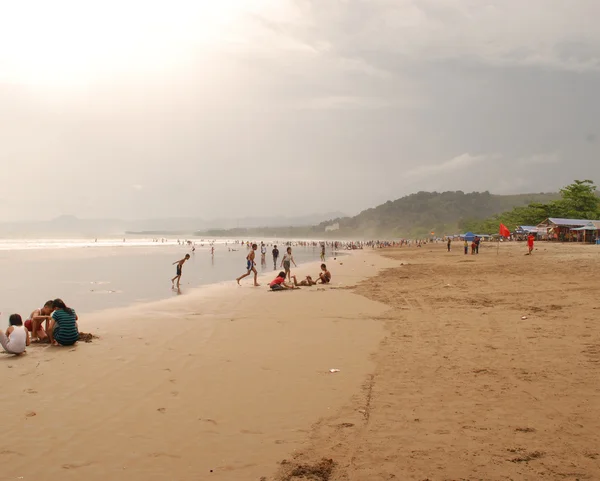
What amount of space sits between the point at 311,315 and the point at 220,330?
114 inches

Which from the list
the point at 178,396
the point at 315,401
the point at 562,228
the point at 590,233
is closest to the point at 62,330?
the point at 178,396

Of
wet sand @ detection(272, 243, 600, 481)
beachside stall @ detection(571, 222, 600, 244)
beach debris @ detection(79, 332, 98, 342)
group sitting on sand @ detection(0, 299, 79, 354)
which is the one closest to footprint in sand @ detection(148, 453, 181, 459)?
wet sand @ detection(272, 243, 600, 481)

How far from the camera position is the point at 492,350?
823 centimetres

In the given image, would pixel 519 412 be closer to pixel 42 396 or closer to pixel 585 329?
pixel 585 329

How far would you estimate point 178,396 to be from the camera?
6.32 m

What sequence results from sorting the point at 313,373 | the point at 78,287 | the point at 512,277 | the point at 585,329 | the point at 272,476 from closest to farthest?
1. the point at 272,476
2. the point at 313,373
3. the point at 585,329
4. the point at 512,277
5. the point at 78,287

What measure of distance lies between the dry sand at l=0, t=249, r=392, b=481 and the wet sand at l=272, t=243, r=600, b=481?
42cm

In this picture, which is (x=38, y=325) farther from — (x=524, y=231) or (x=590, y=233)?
(x=524, y=231)

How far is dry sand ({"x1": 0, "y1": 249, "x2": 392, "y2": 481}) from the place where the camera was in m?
4.54

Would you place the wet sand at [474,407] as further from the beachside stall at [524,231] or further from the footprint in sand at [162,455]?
the beachside stall at [524,231]

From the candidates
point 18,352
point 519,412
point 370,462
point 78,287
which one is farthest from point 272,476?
point 78,287

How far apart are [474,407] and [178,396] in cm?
394

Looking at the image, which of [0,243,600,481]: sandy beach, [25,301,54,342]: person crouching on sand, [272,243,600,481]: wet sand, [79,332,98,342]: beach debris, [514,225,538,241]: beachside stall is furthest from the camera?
[514,225,538,241]: beachside stall

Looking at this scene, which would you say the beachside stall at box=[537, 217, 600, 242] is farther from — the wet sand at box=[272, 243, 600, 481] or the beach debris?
the beach debris
